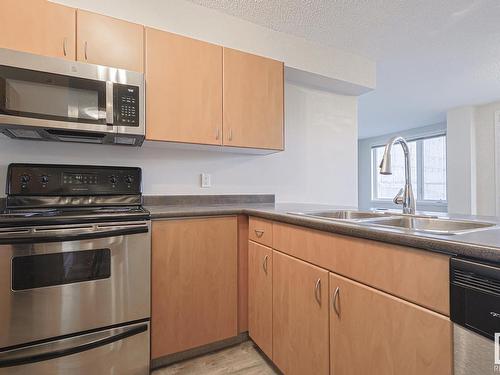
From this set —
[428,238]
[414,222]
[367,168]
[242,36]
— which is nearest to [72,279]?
[428,238]

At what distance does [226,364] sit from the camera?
1.62 meters

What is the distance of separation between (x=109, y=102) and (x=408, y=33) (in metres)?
2.43

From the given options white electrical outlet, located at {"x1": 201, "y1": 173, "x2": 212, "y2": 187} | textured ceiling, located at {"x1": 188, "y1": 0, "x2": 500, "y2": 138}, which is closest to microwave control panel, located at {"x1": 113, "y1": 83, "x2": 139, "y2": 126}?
white electrical outlet, located at {"x1": 201, "y1": 173, "x2": 212, "y2": 187}

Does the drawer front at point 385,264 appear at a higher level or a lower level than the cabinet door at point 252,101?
lower

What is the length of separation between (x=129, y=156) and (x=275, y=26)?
1581 mm

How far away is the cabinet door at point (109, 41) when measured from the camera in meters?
1.54

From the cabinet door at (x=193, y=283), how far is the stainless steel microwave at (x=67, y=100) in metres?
0.67

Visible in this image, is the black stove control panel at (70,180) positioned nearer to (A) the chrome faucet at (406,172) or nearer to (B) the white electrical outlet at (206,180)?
(B) the white electrical outlet at (206,180)

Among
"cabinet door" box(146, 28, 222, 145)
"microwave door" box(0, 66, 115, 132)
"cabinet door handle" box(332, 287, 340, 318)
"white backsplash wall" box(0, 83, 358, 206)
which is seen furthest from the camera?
"white backsplash wall" box(0, 83, 358, 206)

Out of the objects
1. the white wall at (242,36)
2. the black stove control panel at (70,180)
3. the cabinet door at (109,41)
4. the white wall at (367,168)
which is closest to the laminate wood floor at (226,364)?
the black stove control panel at (70,180)

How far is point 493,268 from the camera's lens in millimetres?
611

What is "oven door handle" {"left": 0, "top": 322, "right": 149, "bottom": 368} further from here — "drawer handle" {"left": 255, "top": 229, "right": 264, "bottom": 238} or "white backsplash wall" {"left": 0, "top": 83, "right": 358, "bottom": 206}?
"white backsplash wall" {"left": 0, "top": 83, "right": 358, "bottom": 206}

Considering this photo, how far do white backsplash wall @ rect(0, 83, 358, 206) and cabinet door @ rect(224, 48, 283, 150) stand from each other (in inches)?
14.7

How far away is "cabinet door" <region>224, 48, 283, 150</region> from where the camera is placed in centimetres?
195
